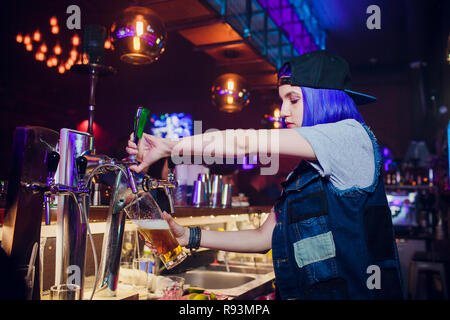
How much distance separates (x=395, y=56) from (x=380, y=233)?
8166mm

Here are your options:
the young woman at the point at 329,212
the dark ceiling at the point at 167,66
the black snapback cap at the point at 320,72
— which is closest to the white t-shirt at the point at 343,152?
the young woman at the point at 329,212

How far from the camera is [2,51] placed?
16.5 ft

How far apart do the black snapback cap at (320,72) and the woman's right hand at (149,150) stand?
512 mm

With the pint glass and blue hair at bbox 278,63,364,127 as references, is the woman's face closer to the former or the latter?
blue hair at bbox 278,63,364,127

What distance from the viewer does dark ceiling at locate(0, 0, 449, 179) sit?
5141 mm

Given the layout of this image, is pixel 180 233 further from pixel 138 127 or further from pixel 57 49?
pixel 57 49

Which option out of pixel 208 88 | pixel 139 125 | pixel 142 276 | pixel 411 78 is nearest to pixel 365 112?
pixel 411 78

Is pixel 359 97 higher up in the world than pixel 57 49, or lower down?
lower down

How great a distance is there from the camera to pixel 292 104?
131cm

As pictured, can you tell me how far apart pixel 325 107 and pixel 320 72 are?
11 cm

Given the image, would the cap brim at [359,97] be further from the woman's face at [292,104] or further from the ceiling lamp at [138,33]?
the ceiling lamp at [138,33]

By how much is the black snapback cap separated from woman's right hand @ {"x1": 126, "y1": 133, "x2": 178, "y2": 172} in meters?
0.51

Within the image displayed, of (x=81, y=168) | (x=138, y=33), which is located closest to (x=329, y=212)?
(x=81, y=168)

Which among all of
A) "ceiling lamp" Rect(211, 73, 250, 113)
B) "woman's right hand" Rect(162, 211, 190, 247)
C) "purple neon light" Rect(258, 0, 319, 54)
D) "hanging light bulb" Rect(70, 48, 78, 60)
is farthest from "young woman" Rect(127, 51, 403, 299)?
"hanging light bulb" Rect(70, 48, 78, 60)
